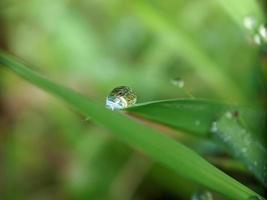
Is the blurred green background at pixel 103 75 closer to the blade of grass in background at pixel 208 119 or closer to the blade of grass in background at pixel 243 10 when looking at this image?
the blade of grass in background at pixel 243 10

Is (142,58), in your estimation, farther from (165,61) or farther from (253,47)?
(253,47)

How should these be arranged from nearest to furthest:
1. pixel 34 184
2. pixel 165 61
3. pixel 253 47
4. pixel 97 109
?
1. pixel 97 109
2. pixel 253 47
3. pixel 34 184
4. pixel 165 61

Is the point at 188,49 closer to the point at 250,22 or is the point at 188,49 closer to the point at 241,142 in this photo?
the point at 250,22

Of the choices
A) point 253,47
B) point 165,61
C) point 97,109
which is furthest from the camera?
point 165,61

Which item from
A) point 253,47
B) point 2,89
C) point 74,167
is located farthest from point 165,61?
point 2,89

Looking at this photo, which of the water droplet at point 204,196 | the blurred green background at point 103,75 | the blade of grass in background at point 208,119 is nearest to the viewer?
the blade of grass in background at point 208,119

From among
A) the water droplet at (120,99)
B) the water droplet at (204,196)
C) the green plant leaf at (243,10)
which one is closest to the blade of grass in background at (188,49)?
the green plant leaf at (243,10)

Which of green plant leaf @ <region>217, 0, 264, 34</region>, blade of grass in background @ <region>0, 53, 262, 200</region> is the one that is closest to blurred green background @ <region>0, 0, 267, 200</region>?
green plant leaf @ <region>217, 0, 264, 34</region>
